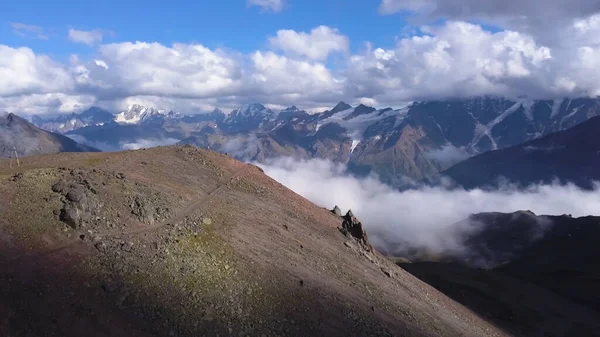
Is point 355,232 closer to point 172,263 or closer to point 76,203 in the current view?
point 172,263

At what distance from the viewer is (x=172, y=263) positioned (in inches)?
1951

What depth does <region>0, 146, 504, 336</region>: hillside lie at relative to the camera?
4131 centimetres

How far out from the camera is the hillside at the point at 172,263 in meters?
41.3

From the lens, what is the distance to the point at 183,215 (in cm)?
5994

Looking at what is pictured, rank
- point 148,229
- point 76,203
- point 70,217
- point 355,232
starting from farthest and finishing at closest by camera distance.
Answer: point 355,232 < point 148,229 < point 76,203 < point 70,217

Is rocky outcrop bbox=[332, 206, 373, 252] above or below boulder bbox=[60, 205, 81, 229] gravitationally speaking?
above

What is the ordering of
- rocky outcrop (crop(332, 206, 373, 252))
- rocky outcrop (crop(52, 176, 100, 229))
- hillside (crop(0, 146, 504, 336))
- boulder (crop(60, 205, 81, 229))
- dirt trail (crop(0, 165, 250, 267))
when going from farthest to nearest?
rocky outcrop (crop(332, 206, 373, 252)), rocky outcrop (crop(52, 176, 100, 229)), boulder (crop(60, 205, 81, 229)), dirt trail (crop(0, 165, 250, 267)), hillside (crop(0, 146, 504, 336))

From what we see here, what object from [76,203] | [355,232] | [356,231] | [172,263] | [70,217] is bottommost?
A: [172,263]

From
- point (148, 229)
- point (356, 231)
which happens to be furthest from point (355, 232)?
point (148, 229)

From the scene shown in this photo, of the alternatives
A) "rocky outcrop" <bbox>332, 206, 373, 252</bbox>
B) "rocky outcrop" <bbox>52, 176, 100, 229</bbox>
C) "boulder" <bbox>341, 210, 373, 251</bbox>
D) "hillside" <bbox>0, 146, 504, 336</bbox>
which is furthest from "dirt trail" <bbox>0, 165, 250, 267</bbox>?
"boulder" <bbox>341, 210, 373, 251</bbox>

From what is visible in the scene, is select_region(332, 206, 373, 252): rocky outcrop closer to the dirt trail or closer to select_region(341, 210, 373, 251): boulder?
select_region(341, 210, 373, 251): boulder

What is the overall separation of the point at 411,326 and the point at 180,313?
3091cm

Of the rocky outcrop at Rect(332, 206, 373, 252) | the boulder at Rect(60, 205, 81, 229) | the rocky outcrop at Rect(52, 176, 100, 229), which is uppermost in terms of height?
the rocky outcrop at Rect(332, 206, 373, 252)

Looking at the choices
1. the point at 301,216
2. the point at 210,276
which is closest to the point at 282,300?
the point at 210,276
